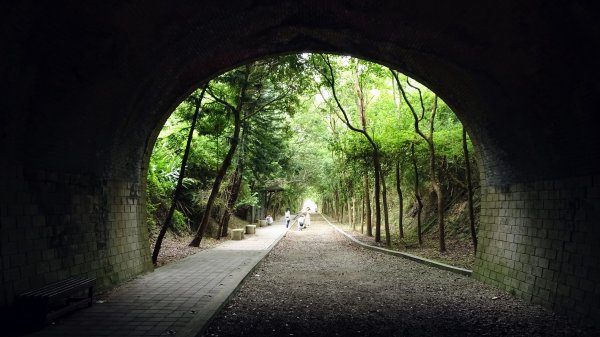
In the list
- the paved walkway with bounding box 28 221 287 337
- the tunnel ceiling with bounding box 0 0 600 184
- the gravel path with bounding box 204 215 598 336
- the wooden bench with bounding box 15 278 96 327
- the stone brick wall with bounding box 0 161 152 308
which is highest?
the tunnel ceiling with bounding box 0 0 600 184

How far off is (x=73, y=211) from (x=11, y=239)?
5.19ft

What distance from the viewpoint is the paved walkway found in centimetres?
534

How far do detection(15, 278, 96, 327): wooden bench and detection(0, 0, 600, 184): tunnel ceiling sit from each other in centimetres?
185

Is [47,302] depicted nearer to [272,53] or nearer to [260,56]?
[260,56]

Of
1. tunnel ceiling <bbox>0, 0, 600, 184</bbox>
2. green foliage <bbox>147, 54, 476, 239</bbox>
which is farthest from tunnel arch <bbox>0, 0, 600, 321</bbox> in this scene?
green foliage <bbox>147, 54, 476, 239</bbox>

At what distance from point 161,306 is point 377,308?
3.57 metres

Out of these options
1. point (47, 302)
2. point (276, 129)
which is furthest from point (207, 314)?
point (276, 129)

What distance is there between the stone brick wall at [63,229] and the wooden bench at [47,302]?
0.82 feet

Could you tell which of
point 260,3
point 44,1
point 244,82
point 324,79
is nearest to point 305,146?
point 324,79

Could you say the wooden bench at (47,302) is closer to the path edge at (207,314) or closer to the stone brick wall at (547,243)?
the path edge at (207,314)

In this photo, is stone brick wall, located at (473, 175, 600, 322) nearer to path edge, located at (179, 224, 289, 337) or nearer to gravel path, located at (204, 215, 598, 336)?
gravel path, located at (204, 215, 598, 336)

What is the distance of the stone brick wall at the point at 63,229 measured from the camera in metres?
5.64

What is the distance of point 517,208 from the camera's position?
838cm

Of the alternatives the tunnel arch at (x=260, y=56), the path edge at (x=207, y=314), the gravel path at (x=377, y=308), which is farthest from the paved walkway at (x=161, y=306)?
the tunnel arch at (x=260, y=56)
